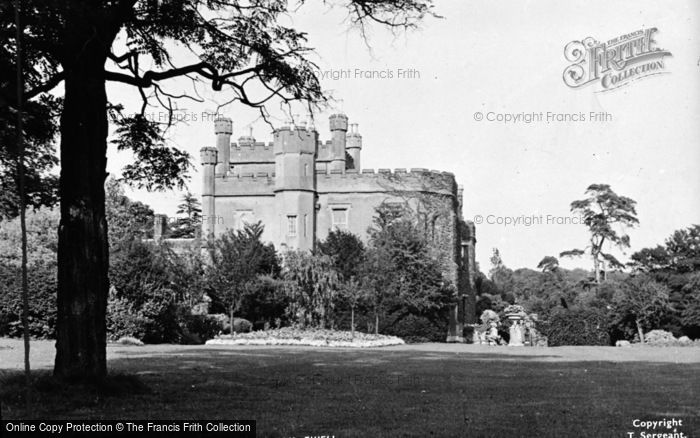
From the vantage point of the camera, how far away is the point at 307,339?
29141 mm

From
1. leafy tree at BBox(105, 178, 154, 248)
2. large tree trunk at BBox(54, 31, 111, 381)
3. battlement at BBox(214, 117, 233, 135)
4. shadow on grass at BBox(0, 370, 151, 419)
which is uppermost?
battlement at BBox(214, 117, 233, 135)

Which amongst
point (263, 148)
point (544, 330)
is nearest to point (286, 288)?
point (544, 330)

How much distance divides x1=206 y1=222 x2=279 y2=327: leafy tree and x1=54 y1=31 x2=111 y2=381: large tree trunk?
2539cm

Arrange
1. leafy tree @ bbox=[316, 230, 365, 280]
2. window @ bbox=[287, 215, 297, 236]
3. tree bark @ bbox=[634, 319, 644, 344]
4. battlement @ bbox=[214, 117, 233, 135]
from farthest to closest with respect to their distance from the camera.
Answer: battlement @ bbox=[214, 117, 233, 135] → window @ bbox=[287, 215, 297, 236] → leafy tree @ bbox=[316, 230, 365, 280] → tree bark @ bbox=[634, 319, 644, 344]

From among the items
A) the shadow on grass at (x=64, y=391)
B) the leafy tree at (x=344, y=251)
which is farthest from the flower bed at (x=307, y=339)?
the shadow on grass at (x=64, y=391)

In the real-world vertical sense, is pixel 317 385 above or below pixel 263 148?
below

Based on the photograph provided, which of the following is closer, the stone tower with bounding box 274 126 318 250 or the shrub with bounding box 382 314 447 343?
the shrub with bounding box 382 314 447 343

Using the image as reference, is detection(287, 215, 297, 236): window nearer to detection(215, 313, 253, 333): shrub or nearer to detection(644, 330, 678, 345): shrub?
detection(215, 313, 253, 333): shrub

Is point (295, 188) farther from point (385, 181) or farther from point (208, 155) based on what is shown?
point (208, 155)

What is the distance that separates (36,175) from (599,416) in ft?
32.4

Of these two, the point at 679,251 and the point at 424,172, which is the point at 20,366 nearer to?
the point at 424,172

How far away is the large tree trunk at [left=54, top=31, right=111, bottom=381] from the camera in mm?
10266

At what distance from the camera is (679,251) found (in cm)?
4562

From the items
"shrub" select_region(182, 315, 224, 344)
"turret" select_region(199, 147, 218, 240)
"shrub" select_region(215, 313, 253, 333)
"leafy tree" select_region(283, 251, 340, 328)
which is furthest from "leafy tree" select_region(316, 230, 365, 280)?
"turret" select_region(199, 147, 218, 240)
